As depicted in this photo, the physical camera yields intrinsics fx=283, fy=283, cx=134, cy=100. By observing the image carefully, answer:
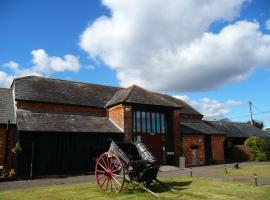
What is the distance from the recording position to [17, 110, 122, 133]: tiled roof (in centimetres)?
2037

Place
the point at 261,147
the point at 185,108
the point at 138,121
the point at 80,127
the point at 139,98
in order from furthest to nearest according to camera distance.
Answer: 1. the point at 185,108
2. the point at 261,147
3. the point at 139,98
4. the point at 138,121
5. the point at 80,127

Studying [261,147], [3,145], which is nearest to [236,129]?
[261,147]

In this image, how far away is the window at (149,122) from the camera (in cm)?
2439

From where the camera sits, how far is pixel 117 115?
971 inches

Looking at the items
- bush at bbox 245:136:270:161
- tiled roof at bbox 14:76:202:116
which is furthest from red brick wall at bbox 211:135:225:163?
tiled roof at bbox 14:76:202:116

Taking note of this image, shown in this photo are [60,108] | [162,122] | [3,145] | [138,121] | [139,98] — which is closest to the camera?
[3,145]

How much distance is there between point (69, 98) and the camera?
84.3 feet

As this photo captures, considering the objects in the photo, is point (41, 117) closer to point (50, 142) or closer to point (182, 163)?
point (50, 142)

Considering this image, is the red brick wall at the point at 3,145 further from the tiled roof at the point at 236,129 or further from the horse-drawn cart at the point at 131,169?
the tiled roof at the point at 236,129

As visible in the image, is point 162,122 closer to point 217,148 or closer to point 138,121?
point 138,121

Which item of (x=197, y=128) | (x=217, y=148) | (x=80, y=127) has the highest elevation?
(x=197, y=128)

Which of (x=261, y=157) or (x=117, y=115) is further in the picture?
(x=261, y=157)

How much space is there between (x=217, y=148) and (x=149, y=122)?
10484mm

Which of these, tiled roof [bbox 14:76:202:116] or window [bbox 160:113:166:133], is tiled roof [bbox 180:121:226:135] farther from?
tiled roof [bbox 14:76:202:116]
